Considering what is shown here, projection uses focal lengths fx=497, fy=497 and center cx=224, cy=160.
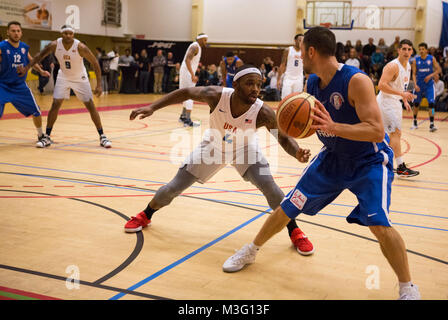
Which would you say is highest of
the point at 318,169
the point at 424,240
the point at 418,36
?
the point at 418,36

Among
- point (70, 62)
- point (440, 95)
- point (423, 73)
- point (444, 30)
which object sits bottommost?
point (440, 95)

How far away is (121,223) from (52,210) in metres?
0.82

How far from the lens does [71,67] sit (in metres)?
8.70

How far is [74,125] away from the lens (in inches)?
452

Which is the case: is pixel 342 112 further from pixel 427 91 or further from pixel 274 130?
pixel 427 91

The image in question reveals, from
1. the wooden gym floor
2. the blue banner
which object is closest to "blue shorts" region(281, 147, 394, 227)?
the wooden gym floor

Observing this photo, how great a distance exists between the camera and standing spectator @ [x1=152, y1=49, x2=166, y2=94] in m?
23.7

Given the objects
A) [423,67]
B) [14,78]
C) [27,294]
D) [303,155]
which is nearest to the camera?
[27,294]

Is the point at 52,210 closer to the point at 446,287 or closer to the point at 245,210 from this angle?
the point at 245,210

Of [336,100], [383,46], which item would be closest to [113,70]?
[383,46]

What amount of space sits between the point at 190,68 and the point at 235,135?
24.9 ft

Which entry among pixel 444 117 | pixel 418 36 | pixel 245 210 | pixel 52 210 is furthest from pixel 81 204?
pixel 418 36

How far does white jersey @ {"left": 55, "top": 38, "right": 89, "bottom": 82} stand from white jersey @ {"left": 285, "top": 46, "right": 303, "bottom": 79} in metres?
4.98

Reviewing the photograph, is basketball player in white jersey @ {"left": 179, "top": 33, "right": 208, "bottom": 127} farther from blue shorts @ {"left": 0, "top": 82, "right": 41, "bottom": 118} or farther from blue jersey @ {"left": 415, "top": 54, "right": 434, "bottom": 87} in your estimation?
blue jersey @ {"left": 415, "top": 54, "right": 434, "bottom": 87}
